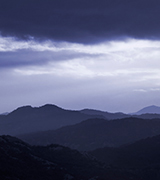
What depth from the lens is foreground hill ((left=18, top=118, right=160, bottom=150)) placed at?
137 metres

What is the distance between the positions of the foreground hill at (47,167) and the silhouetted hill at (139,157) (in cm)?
668

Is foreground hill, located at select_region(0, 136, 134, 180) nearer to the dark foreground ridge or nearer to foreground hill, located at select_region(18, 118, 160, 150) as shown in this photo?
the dark foreground ridge

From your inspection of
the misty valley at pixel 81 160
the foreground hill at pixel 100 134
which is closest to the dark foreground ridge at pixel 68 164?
the misty valley at pixel 81 160

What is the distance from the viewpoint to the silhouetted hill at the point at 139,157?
6599 centimetres

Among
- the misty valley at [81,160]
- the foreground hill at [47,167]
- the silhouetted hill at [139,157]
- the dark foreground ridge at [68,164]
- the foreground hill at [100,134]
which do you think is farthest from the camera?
the foreground hill at [100,134]

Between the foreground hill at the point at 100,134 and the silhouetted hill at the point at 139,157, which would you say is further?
the foreground hill at the point at 100,134

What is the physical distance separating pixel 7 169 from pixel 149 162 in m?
42.2

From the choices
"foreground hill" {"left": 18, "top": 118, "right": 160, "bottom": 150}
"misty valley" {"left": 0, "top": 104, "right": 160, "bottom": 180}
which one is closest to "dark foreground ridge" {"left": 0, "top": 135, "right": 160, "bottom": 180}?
"misty valley" {"left": 0, "top": 104, "right": 160, "bottom": 180}

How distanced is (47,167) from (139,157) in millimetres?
35950

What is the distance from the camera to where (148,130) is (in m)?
144

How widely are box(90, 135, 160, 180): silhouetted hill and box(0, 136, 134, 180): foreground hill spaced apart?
668 cm

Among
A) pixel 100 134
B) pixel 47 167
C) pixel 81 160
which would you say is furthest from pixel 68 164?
pixel 100 134

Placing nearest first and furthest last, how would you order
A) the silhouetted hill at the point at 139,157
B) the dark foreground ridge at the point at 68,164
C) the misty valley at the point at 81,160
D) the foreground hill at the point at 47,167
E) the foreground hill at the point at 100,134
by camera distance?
1. the foreground hill at the point at 47,167
2. the dark foreground ridge at the point at 68,164
3. the misty valley at the point at 81,160
4. the silhouetted hill at the point at 139,157
5. the foreground hill at the point at 100,134

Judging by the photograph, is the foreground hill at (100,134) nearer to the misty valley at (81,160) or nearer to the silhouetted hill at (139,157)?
the misty valley at (81,160)
